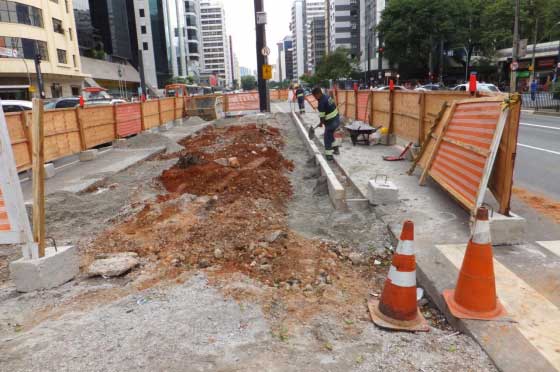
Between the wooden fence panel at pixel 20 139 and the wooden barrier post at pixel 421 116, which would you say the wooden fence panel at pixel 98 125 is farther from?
the wooden barrier post at pixel 421 116

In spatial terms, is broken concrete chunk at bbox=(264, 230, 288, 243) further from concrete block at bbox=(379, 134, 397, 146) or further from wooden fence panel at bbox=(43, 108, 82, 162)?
wooden fence panel at bbox=(43, 108, 82, 162)

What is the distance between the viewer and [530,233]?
4.62m

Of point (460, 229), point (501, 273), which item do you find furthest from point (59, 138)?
point (501, 273)

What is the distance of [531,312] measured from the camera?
309 centimetres

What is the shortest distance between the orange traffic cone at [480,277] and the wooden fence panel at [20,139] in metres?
9.40

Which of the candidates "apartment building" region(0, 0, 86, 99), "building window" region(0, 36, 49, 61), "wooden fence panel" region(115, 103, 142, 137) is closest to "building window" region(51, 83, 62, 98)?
"apartment building" region(0, 0, 86, 99)

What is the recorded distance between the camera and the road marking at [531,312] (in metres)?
2.71

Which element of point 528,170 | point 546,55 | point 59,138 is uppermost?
point 546,55

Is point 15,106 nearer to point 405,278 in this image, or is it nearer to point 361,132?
point 361,132

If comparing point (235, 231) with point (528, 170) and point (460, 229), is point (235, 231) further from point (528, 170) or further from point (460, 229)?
point (528, 170)

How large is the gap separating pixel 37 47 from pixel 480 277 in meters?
47.4

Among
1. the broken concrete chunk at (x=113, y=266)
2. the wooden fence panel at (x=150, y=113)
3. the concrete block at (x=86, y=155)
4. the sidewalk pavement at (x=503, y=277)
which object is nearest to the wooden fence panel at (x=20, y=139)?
the concrete block at (x=86, y=155)

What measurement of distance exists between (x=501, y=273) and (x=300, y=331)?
6.41ft

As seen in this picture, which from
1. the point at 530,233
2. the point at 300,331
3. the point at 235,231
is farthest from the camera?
the point at 235,231
